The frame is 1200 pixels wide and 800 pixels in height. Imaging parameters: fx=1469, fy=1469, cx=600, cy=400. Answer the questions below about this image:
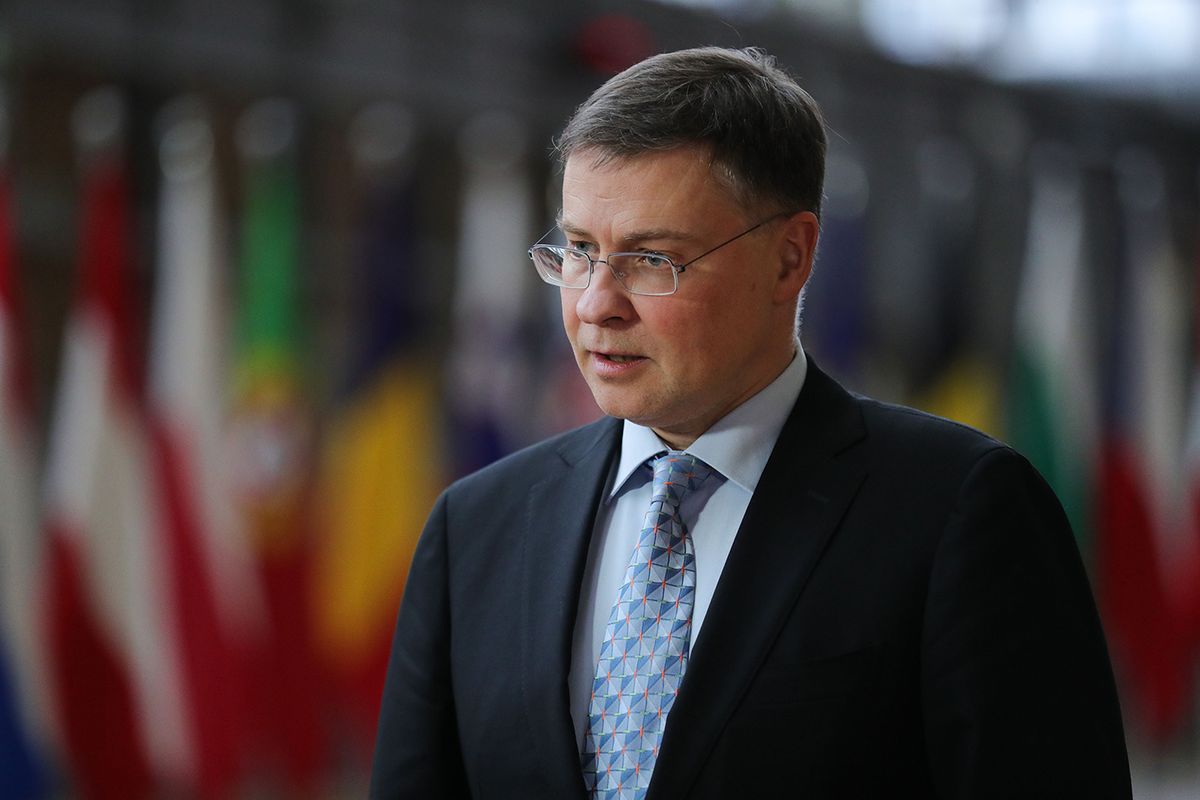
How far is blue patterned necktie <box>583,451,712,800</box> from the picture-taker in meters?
1.51

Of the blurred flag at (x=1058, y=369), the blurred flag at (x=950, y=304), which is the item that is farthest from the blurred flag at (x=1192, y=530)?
the blurred flag at (x=950, y=304)

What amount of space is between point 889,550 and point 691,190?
0.41 metres

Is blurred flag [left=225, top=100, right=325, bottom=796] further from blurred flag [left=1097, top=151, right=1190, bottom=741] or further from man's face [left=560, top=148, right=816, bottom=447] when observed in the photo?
blurred flag [left=1097, top=151, right=1190, bottom=741]

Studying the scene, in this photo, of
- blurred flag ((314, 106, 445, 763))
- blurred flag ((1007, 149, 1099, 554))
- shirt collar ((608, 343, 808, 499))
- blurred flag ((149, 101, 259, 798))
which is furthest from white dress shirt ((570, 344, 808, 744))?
blurred flag ((1007, 149, 1099, 554))

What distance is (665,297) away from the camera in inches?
58.9

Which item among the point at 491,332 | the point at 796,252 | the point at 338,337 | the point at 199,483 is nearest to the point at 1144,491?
the point at 491,332

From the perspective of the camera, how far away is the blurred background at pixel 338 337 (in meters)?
4.95

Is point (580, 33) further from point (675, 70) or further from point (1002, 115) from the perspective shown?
point (675, 70)

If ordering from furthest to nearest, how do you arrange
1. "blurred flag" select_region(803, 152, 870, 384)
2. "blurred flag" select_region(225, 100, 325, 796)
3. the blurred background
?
1. "blurred flag" select_region(803, 152, 870, 384)
2. "blurred flag" select_region(225, 100, 325, 796)
3. the blurred background

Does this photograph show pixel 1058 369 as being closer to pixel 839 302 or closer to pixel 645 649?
pixel 839 302

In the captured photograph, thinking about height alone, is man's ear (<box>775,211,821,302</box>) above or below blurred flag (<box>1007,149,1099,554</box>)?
above

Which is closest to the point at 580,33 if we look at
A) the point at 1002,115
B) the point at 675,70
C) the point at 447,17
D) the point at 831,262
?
the point at 447,17

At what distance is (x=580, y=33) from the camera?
724cm

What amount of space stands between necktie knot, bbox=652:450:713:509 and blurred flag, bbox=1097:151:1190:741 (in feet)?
24.8
